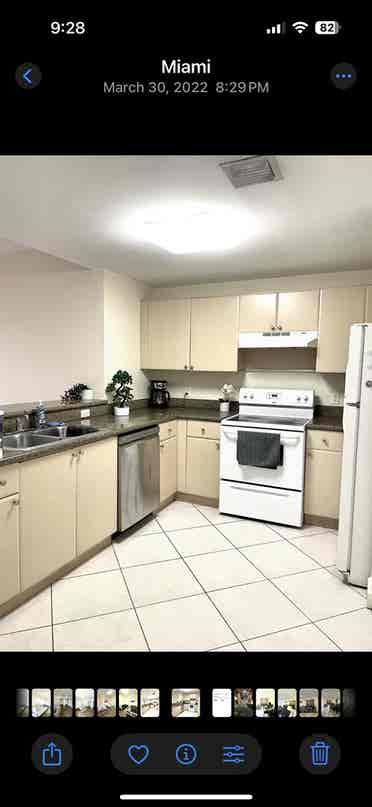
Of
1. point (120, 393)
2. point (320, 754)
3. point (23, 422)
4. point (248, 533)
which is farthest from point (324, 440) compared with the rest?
point (320, 754)

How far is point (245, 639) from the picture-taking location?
171 cm

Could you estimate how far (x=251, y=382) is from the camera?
380 centimetres

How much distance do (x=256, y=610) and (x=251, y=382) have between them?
7.47ft

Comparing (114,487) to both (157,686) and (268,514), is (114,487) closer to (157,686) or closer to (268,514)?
(268,514)

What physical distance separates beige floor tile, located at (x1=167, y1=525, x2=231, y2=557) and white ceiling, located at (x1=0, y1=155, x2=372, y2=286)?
2.15 meters

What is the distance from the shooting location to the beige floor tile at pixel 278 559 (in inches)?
93.4

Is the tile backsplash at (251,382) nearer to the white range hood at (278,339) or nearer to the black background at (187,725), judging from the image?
the white range hood at (278,339)

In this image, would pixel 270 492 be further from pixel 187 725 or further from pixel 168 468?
pixel 187 725
